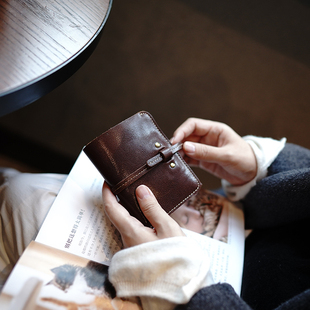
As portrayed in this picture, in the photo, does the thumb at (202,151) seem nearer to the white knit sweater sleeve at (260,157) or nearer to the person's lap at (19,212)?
the white knit sweater sleeve at (260,157)

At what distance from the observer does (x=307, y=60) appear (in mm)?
1380

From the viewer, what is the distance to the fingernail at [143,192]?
1.94ft

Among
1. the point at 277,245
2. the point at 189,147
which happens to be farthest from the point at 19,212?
the point at 277,245

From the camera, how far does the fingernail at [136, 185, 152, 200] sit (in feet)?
1.94

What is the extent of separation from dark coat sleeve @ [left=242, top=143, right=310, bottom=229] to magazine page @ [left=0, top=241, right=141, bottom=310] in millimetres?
418

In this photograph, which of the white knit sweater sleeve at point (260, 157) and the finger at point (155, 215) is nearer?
the finger at point (155, 215)

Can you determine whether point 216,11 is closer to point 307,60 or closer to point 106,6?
point 307,60

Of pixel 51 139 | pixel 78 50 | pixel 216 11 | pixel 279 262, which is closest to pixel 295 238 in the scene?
pixel 279 262

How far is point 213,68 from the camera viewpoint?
140 centimetres

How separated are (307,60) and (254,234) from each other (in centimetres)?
102

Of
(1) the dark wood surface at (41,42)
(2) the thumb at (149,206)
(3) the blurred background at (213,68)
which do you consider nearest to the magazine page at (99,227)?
(2) the thumb at (149,206)

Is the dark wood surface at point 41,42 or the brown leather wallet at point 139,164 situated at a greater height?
the dark wood surface at point 41,42

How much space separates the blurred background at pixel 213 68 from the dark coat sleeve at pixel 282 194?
574 mm

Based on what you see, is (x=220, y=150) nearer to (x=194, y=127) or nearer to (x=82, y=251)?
A: (x=194, y=127)
